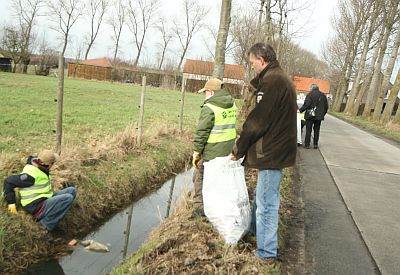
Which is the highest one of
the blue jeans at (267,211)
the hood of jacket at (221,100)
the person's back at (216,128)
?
the hood of jacket at (221,100)

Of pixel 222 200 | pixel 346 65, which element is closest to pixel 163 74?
pixel 346 65

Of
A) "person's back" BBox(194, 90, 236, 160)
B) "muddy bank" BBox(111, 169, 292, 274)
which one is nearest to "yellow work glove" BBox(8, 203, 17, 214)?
"muddy bank" BBox(111, 169, 292, 274)

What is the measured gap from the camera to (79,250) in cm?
530

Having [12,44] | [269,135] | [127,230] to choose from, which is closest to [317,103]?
[127,230]

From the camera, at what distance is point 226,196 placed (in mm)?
4043

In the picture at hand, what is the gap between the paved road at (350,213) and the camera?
4234 mm

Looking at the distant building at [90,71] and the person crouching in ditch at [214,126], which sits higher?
the person crouching in ditch at [214,126]

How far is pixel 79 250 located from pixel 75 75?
44.9 meters

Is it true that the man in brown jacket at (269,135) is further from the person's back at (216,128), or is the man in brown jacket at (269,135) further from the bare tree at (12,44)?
the bare tree at (12,44)

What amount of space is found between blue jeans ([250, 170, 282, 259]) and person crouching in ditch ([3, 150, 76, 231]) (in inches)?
106

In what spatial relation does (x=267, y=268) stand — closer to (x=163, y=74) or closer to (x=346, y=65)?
(x=346, y=65)

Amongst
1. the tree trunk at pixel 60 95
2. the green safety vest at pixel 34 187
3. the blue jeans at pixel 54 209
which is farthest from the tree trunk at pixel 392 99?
the green safety vest at pixel 34 187

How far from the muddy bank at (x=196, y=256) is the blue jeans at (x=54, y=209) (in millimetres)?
1581

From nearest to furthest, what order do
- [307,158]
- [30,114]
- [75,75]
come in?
1. [307,158]
2. [30,114]
3. [75,75]
